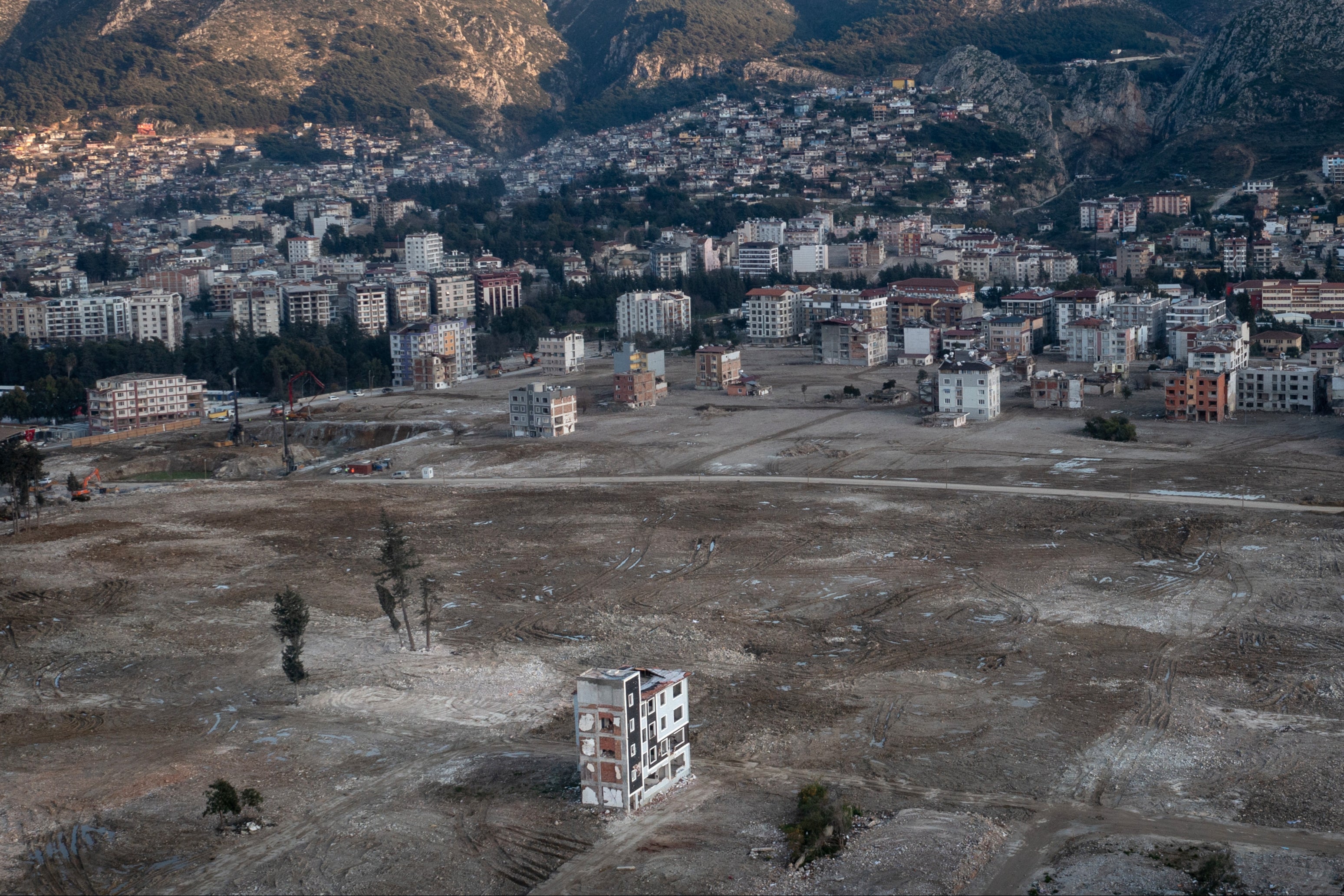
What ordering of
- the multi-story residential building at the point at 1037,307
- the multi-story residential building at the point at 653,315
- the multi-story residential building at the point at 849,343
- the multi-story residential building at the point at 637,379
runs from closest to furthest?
the multi-story residential building at the point at 637,379, the multi-story residential building at the point at 849,343, the multi-story residential building at the point at 1037,307, the multi-story residential building at the point at 653,315

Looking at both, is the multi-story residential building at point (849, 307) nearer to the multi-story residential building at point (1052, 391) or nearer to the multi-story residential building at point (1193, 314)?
the multi-story residential building at point (1193, 314)

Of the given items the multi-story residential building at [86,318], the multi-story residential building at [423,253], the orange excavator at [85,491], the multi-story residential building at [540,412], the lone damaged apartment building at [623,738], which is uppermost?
the multi-story residential building at [423,253]

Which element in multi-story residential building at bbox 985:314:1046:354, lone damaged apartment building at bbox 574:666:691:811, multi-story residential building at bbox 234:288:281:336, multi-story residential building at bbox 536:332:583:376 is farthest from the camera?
multi-story residential building at bbox 234:288:281:336

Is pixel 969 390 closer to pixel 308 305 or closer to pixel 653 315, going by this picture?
pixel 653 315

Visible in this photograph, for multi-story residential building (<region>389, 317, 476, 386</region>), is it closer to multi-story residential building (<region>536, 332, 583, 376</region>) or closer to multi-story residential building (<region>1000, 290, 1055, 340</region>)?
multi-story residential building (<region>536, 332, 583, 376</region>)

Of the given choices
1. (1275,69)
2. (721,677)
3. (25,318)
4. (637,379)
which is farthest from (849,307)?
(1275,69)

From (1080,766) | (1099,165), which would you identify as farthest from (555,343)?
(1099,165)

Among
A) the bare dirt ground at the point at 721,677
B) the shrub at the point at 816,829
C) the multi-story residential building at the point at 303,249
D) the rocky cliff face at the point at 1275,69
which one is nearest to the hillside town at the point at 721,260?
the multi-story residential building at the point at 303,249

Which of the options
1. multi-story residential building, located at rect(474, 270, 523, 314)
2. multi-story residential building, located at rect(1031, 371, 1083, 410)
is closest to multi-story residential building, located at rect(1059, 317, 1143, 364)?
multi-story residential building, located at rect(1031, 371, 1083, 410)
